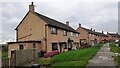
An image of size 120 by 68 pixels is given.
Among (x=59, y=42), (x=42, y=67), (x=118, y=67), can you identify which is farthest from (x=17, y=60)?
(x=59, y=42)

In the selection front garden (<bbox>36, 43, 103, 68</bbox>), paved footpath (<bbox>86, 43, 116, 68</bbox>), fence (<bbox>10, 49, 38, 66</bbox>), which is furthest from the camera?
fence (<bbox>10, 49, 38, 66</bbox>)

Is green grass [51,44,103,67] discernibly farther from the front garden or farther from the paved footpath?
the paved footpath

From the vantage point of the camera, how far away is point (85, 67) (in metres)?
15.7

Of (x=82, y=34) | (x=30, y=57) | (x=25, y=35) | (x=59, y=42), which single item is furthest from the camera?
(x=82, y=34)

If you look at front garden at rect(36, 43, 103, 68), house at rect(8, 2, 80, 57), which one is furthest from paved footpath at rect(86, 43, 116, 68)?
house at rect(8, 2, 80, 57)

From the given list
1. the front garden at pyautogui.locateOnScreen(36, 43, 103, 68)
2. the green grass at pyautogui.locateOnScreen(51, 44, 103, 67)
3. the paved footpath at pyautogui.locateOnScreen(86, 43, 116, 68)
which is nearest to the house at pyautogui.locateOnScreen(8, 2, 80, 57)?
the green grass at pyautogui.locateOnScreen(51, 44, 103, 67)

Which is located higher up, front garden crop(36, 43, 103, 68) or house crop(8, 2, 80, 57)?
house crop(8, 2, 80, 57)

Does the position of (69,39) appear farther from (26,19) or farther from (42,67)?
(42,67)

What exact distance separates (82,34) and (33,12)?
1809 inches

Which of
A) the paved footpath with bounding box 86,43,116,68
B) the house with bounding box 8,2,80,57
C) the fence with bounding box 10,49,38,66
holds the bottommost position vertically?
the paved footpath with bounding box 86,43,116,68

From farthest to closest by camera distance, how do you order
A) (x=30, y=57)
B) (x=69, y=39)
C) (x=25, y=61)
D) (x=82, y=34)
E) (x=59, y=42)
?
(x=82, y=34) → (x=69, y=39) → (x=59, y=42) → (x=30, y=57) → (x=25, y=61)

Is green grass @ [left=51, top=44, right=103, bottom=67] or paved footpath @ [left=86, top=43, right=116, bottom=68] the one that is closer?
paved footpath @ [left=86, top=43, right=116, bottom=68]

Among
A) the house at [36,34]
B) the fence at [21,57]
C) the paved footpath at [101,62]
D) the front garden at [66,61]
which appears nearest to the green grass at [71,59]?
the front garden at [66,61]

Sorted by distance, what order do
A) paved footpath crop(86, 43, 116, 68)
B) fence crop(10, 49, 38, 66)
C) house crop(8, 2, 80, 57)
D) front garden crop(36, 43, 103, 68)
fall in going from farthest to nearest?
house crop(8, 2, 80, 57), fence crop(10, 49, 38, 66), front garden crop(36, 43, 103, 68), paved footpath crop(86, 43, 116, 68)
